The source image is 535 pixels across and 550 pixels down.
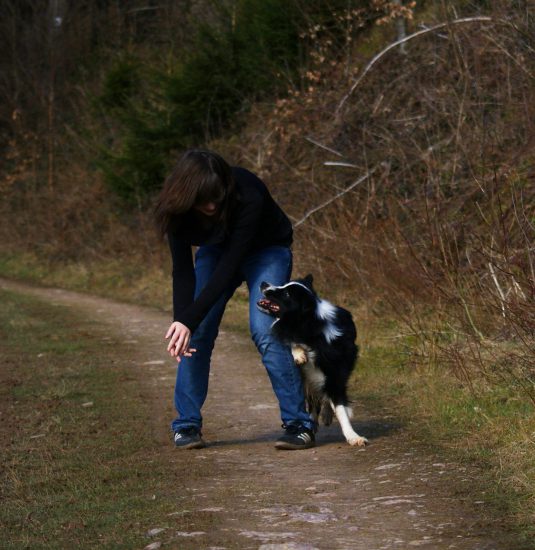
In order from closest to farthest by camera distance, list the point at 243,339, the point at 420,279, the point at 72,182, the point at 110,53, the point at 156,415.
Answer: the point at 156,415, the point at 420,279, the point at 243,339, the point at 72,182, the point at 110,53

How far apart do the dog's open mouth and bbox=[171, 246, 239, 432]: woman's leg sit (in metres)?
0.25

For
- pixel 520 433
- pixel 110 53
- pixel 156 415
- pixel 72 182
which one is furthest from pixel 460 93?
pixel 110 53

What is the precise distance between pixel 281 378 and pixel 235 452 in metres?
0.56

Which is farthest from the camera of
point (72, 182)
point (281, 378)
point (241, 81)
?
point (72, 182)

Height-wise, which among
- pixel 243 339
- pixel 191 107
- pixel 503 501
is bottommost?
pixel 243 339

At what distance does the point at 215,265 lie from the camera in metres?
6.30

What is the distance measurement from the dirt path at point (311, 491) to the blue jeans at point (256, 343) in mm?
292

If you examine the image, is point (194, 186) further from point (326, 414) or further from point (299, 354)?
point (326, 414)

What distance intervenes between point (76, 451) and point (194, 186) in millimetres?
2063

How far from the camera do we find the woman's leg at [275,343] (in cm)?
620

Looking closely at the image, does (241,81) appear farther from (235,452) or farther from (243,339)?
(235,452)

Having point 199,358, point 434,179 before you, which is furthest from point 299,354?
point 434,179

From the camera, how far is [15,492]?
5719 mm

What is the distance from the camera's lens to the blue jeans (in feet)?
20.4
